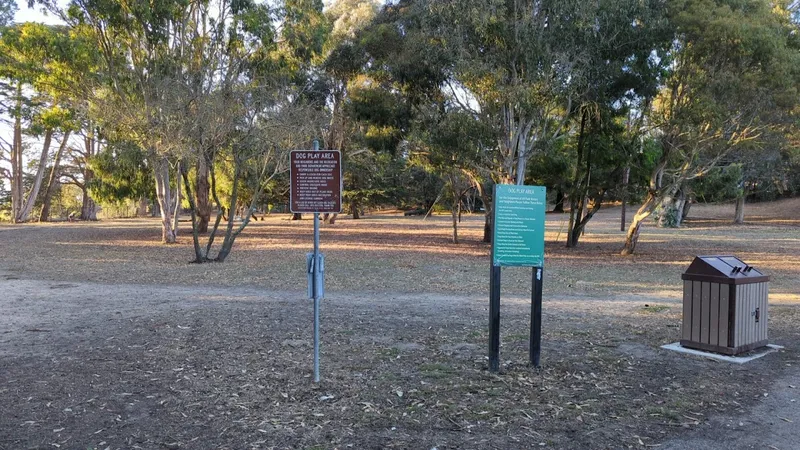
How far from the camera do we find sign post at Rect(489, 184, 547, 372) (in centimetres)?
634

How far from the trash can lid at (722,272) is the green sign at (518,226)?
7.37ft

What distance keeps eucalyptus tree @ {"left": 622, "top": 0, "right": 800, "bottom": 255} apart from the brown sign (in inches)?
591

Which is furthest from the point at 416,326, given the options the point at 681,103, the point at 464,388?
the point at 681,103

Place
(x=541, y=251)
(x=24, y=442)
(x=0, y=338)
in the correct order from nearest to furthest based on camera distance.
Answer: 1. (x=24, y=442)
2. (x=541, y=251)
3. (x=0, y=338)

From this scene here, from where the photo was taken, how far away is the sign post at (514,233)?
20.8ft

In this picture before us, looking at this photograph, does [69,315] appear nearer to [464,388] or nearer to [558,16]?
[464,388]

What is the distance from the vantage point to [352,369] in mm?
6598

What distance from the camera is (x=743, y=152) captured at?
2345 centimetres

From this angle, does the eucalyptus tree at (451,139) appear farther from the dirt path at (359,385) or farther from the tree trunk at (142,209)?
the tree trunk at (142,209)

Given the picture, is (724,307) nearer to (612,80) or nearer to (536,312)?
(536,312)

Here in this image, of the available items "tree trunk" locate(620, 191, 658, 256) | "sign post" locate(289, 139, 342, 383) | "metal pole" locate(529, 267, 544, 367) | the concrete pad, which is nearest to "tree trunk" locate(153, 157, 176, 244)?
"tree trunk" locate(620, 191, 658, 256)

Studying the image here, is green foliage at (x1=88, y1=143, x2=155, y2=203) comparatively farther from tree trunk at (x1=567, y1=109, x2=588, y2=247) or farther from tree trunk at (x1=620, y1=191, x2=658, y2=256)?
tree trunk at (x1=620, y1=191, x2=658, y2=256)

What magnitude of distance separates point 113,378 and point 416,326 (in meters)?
4.17

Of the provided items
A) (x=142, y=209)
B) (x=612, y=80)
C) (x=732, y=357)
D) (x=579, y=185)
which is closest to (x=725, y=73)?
(x=612, y=80)
